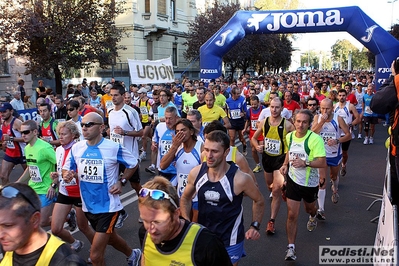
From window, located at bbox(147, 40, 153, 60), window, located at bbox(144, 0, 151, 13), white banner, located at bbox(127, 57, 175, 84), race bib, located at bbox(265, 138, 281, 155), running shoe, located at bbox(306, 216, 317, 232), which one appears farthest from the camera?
window, located at bbox(147, 40, 153, 60)

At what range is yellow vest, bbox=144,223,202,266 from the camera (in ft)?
7.66

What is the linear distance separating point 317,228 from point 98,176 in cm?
341

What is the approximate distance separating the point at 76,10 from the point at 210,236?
54.9 ft

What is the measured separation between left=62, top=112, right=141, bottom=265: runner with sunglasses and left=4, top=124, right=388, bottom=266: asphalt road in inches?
36.4

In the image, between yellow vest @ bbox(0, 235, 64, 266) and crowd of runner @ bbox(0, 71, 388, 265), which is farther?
crowd of runner @ bbox(0, 71, 388, 265)

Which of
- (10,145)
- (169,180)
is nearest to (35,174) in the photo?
(169,180)

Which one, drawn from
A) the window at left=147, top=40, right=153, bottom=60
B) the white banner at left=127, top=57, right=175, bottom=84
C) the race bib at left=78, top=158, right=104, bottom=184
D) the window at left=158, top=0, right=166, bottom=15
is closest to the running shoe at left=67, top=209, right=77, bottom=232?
the race bib at left=78, top=158, right=104, bottom=184

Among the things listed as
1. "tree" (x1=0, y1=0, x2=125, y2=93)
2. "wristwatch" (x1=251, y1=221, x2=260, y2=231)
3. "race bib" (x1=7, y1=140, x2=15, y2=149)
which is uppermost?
"tree" (x1=0, y1=0, x2=125, y2=93)

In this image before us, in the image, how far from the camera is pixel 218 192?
3500mm

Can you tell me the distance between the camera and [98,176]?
4344mm

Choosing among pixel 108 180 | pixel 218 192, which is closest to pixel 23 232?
pixel 218 192

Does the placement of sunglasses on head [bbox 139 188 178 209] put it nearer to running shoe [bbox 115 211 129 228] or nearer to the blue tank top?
the blue tank top

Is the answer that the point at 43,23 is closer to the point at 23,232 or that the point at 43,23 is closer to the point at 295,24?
the point at 295,24

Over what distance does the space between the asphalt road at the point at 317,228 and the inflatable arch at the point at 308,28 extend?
689 centimetres
